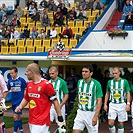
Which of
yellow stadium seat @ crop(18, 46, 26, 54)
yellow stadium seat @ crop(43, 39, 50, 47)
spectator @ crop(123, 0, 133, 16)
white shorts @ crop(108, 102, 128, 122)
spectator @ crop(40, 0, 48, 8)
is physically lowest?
white shorts @ crop(108, 102, 128, 122)

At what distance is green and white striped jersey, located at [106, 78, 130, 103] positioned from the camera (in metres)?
11.0

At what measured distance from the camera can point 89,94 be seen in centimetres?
912

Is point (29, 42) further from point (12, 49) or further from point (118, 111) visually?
point (118, 111)

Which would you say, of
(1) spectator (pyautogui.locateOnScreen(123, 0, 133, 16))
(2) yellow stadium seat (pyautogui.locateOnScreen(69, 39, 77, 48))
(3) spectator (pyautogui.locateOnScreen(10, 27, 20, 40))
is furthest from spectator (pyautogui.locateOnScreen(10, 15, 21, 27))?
(1) spectator (pyautogui.locateOnScreen(123, 0, 133, 16))

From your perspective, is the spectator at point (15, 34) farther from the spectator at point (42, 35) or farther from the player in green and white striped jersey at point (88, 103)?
the player in green and white striped jersey at point (88, 103)

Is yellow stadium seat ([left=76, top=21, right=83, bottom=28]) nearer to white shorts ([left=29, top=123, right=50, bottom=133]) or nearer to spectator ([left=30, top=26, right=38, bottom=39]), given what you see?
spectator ([left=30, top=26, right=38, bottom=39])

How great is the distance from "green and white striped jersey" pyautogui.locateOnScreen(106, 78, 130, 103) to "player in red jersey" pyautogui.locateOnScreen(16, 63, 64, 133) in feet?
11.4

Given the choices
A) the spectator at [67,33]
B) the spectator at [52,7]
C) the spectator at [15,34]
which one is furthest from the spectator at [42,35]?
the spectator at [52,7]

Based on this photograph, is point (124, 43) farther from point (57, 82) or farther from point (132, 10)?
point (57, 82)

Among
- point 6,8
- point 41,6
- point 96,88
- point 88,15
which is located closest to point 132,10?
point 88,15

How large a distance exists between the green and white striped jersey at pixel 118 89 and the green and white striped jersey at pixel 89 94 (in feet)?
6.56

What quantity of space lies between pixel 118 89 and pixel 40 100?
3.71m

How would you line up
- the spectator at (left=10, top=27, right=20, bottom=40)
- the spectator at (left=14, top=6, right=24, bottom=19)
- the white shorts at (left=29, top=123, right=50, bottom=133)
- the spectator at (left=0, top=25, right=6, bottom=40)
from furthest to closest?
1. the spectator at (left=14, top=6, right=24, bottom=19)
2. the spectator at (left=0, top=25, right=6, bottom=40)
3. the spectator at (left=10, top=27, right=20, bottom=40)
4. the white shorts at (left=29, top=123, right=50, bottom=133)

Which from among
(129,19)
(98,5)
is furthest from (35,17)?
(129,19)
